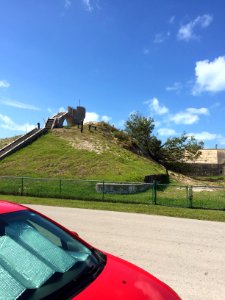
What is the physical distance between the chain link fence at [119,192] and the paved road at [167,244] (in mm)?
3868

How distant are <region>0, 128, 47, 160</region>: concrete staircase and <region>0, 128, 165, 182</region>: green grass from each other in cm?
62

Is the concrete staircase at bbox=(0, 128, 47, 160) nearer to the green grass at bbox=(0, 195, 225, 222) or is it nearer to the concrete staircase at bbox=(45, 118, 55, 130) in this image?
the concrete staircase at bbox=(45, 118, 55, 130)

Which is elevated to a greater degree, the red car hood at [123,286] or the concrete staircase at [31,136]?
the concrete staircase at [31,136]

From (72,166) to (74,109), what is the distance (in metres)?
19.7

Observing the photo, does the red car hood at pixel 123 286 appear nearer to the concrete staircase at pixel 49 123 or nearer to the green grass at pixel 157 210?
the green grass at pixel 157 210

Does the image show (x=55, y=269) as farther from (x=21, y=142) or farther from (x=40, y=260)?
(x=21, y=142)

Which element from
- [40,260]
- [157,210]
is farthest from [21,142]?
[40,260]

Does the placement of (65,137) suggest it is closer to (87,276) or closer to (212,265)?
(212,265)

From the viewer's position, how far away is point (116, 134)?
4141 centimetres

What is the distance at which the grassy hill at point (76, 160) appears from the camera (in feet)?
87.0

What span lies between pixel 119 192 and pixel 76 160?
34.0 feet

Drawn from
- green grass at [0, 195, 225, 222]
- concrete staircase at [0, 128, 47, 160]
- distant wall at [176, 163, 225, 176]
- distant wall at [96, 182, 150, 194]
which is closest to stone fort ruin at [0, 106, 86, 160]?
concrete staircase at [0, 128, 47, 160]

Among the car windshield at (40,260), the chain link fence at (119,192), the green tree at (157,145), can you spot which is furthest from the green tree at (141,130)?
the car windshield at (40,260)

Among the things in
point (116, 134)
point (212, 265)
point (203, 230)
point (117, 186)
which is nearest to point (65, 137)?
point (116, 134)
